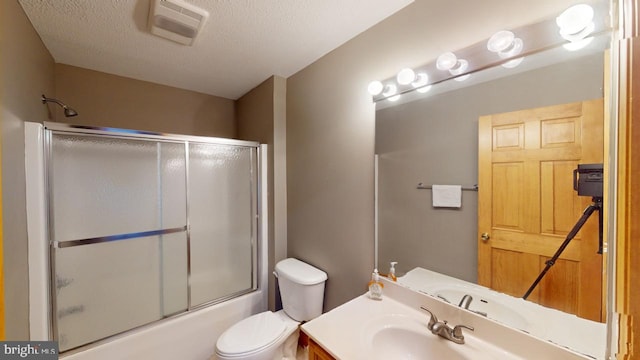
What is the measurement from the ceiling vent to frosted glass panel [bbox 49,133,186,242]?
Answer: 2.44 ft

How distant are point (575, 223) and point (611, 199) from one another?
708 mm

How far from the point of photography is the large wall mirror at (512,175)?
2.42 feet

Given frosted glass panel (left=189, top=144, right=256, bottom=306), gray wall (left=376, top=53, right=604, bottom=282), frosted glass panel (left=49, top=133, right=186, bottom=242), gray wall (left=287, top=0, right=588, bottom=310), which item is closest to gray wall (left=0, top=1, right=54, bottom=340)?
frosted glass panel (left=49, top=133, right=186, bottom=242)

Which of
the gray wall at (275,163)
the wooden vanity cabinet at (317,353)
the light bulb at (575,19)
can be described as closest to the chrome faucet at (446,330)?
the wooden vanity cabinet at (317,353)

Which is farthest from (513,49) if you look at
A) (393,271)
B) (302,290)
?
(302,290)

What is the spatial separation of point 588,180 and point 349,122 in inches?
41.6

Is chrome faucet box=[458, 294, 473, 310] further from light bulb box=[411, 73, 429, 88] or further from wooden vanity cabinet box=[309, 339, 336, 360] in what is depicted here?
light bulb box=[411, 73, 429, 88]

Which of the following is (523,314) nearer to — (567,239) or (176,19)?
(567,239)

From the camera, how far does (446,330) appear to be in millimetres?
936

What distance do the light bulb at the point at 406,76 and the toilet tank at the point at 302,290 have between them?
1299 mm

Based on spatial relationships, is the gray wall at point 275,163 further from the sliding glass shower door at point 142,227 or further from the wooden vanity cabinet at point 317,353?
the wooden vanity cabinet at point 317,353

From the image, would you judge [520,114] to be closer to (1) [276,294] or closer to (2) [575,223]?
(2) [575,223]

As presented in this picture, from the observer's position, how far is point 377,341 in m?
0.99

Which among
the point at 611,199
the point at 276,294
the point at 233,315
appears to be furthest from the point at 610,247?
the point at 233,315
